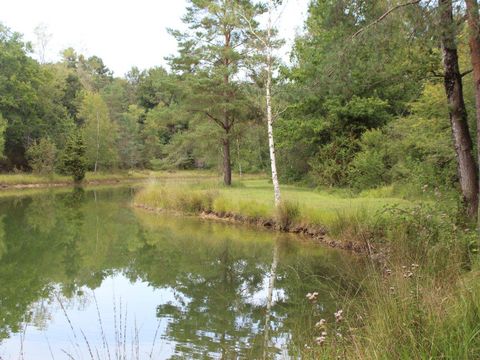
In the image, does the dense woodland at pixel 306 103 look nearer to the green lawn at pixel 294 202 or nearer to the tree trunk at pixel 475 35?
the tree trunk at pixel 475 35

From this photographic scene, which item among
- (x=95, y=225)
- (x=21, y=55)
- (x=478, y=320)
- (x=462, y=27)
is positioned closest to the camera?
(x=478, y=320)

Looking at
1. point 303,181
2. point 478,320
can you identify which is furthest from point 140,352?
point 303,181

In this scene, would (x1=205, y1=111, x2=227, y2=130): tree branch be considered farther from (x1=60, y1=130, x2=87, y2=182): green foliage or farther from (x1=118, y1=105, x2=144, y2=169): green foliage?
(x1=118, y1=105, x2=144, y2=169): green foliage

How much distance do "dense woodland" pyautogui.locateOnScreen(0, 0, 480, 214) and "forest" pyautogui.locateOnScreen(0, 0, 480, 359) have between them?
0.06m

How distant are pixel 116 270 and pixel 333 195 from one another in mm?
11348

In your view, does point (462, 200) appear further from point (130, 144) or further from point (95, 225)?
point (130, 144)

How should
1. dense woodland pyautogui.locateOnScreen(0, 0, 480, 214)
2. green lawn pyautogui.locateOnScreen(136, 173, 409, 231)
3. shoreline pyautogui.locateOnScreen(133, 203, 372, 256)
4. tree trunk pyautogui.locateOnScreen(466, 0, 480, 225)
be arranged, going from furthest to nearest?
1. green lawn pyautogui.locateOnScreen(136, 173, 409, 231)
2. shoreline pyautogui.locateOnScreen(133, 203, 372, 256)
3. dense woodland pyautogui.locateOnScreen(0, 0, 480, 214)
4. tree trunk pyautogui.locateOnScreen(466, 0, 480, 225)

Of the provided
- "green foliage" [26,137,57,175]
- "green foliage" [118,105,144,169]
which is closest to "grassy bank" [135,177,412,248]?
"green foliage" [26,137,57,175]

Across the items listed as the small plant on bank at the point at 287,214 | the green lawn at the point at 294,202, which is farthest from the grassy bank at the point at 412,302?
the small plant on bank at the point at 287,214

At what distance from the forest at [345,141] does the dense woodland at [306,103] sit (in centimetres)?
6

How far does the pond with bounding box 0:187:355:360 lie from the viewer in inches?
223

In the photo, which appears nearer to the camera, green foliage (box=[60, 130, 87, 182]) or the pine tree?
the pine tree

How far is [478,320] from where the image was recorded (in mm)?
3510

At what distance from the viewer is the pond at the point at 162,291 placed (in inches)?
223
